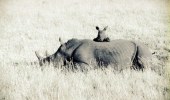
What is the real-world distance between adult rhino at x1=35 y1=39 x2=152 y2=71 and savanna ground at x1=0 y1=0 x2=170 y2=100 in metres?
0.36

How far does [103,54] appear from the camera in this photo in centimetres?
648

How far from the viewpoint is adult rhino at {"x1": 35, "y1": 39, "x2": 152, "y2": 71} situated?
6.41 meters

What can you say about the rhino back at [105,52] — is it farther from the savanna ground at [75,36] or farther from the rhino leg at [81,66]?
the savanna ground at [75,36]

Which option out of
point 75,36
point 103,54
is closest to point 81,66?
point 103,54

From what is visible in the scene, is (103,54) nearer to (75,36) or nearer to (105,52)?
(105,52)

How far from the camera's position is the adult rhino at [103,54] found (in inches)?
253

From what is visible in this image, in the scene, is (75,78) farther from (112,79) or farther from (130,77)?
(130,77)

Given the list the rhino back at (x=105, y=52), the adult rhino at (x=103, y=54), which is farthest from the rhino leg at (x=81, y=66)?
the rhino back at (x=105, y=52)

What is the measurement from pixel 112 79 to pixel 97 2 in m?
14.5

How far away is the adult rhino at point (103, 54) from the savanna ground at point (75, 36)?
0.36m

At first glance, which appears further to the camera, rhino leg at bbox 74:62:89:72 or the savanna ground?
rhino leg at bbox 74:62:89:72

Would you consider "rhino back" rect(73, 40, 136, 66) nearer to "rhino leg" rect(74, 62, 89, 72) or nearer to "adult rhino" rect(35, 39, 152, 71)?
"adult rhino" rect(35, 39, 152, 71)

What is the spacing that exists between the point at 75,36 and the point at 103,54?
20.8 ft

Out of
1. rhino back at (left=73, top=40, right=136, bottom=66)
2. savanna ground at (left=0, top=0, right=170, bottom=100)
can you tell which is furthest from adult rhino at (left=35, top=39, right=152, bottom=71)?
savanna ground at (left=0, top=0, right=170, bottom=100)
